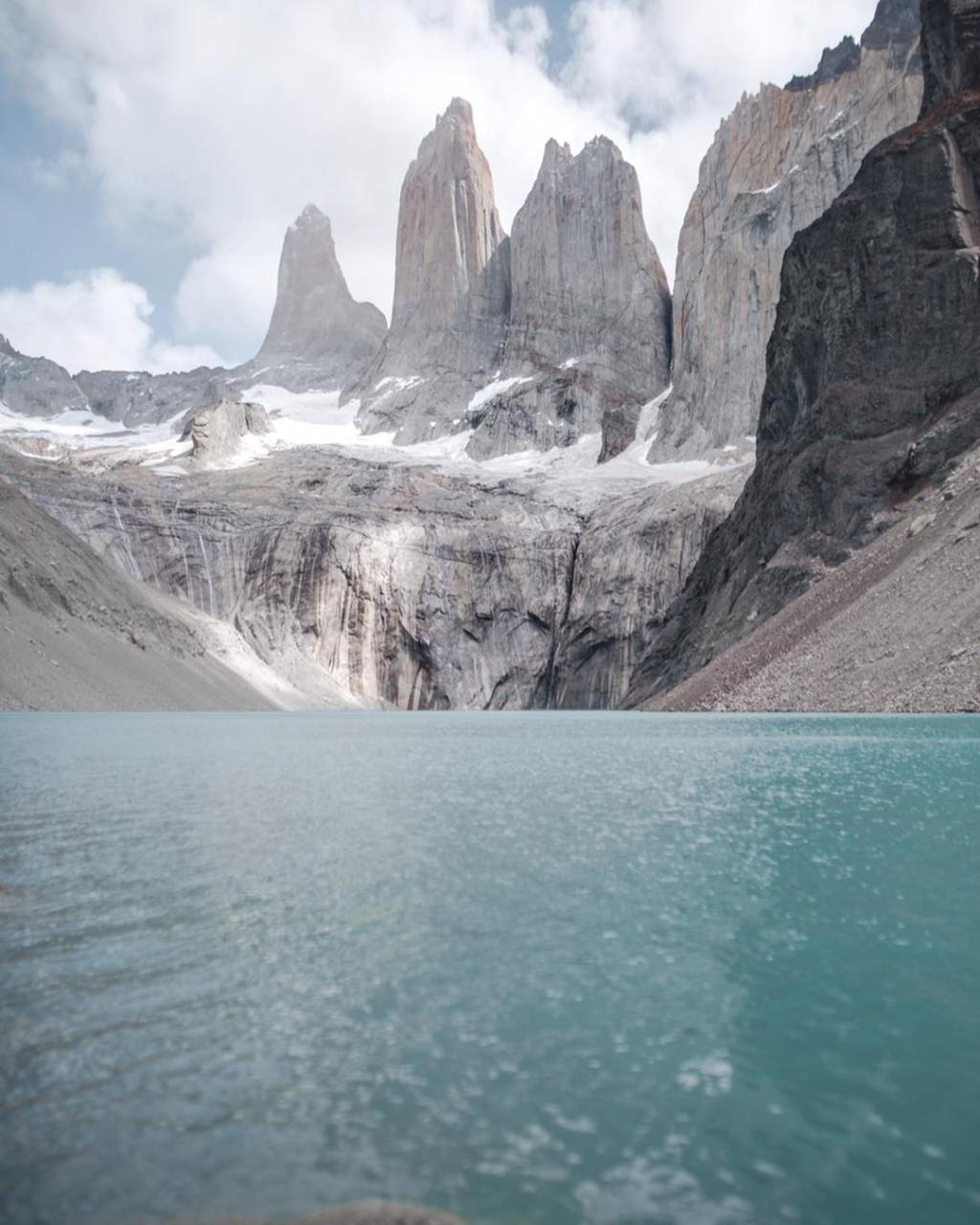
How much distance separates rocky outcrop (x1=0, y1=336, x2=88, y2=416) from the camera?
184875mm

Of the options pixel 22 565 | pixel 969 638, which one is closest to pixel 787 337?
pixel 969 638

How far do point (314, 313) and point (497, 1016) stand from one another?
597 ft

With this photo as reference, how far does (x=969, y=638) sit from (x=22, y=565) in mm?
43014

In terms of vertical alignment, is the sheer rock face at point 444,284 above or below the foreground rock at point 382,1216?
above

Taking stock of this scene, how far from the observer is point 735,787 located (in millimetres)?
15484

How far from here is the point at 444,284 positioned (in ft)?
452

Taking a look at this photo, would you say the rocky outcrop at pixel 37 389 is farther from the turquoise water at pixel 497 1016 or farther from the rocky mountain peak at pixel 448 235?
the turquoise water at pixel 497 1016

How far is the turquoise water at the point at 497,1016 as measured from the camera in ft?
12.8

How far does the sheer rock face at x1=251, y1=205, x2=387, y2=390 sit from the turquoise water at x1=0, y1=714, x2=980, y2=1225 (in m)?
166

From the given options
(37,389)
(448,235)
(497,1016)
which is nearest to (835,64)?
(448,235)

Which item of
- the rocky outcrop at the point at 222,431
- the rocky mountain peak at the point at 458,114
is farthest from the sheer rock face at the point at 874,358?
the rocky mountain peak at the point at 458,114

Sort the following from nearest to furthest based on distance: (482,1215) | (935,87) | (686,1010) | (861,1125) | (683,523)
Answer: (482,1215) → (861,1125) → (686,1010) → (935,87) → (683,523)

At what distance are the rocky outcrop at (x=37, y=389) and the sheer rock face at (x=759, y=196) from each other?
12130 centimetres

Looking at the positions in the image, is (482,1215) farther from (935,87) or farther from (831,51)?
(831,51)
